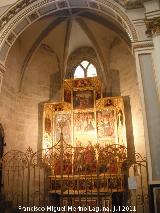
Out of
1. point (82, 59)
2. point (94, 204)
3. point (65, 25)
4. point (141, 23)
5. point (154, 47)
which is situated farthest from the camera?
point (82, 59)

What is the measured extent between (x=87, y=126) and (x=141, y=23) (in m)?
5.46

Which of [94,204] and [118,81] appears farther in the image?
[118,81]

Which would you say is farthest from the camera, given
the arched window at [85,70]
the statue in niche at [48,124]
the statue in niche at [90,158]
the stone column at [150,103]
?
the arched window at [85,70]

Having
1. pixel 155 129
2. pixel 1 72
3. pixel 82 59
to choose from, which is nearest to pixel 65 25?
pixel 82 59

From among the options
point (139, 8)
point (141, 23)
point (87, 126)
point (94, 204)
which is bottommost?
point (94, 204)

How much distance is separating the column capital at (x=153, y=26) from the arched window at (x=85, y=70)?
6.35 meters

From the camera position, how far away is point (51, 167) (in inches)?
482

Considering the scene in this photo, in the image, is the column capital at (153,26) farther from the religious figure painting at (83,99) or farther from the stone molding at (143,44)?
the religious figure painting at (83,99)

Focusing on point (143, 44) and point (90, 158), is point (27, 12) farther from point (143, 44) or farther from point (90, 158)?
point (90, 158)

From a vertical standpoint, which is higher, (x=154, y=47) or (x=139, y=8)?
(x=139, y=8)

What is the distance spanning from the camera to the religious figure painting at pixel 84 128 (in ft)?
42.7

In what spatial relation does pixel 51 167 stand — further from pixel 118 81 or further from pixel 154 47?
pixel 154 47

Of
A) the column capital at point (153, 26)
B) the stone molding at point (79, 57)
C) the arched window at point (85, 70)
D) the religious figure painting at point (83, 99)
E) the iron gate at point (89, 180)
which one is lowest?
the iron gate at point (89, 180)

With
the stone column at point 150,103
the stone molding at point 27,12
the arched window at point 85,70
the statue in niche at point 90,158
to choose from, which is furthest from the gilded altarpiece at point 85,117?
the stone column at point 150,103
